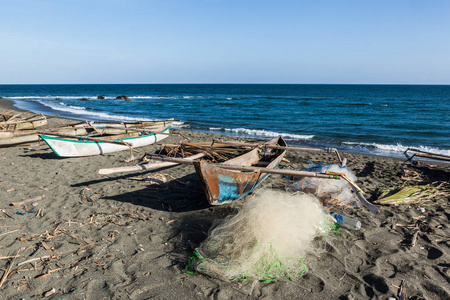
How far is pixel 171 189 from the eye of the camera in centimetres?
671

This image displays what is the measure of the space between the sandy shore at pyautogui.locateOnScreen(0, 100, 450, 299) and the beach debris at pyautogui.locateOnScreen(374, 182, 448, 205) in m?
0.18

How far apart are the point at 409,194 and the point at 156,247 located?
5.62 meters

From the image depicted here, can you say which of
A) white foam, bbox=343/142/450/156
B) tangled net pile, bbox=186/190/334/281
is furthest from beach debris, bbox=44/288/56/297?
white foam, bbox=343/142/450/156

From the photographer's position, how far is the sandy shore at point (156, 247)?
135 inches

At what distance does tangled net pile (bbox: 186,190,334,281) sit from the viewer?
363 centimetres

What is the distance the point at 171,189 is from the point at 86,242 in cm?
257

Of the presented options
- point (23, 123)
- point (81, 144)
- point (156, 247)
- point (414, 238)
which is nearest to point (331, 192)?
point (414, 238)

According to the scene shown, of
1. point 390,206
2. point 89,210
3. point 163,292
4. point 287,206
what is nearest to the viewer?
point 163,292

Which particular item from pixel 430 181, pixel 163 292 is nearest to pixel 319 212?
pixel 163 292

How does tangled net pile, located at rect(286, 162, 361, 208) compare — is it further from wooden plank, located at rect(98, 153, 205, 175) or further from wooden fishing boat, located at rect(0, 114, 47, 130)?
wooden fishing boat, located at rect(0, 114, 47, 130)

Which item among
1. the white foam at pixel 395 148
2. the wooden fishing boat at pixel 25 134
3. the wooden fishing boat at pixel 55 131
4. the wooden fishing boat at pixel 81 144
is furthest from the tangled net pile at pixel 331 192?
the wooden fishing boat at pixel 25 134

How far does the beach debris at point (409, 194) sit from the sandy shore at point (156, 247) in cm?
18

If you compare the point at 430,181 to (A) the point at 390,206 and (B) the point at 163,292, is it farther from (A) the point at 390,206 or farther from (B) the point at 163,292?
(B) the point at 163,292

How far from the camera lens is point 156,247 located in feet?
14.1
